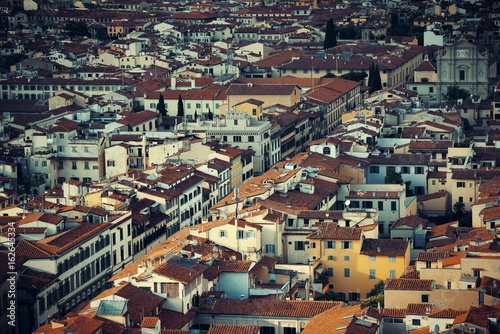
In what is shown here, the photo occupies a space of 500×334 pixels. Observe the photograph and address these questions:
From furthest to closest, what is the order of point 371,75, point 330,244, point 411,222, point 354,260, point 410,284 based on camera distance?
point 371,75
point 411,222
point 330,244
point 354,260
point 410,284

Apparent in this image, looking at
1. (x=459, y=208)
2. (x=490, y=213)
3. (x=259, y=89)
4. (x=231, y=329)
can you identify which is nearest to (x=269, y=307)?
(x=231, y=329)

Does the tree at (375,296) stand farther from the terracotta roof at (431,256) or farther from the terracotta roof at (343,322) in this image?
the terracotta roof at (343,322)

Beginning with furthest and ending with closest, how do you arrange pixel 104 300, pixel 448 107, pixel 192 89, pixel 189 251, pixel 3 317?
pixel 192 89 < pixel 448 107 < pixel 189 251 < pixel 3 317 < pixel 104 300

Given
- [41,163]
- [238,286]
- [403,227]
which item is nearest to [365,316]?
[238,286]

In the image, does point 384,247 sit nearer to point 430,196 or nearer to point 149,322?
point 430,196

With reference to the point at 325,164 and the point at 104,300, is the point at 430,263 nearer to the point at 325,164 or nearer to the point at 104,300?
the point at 104,300
